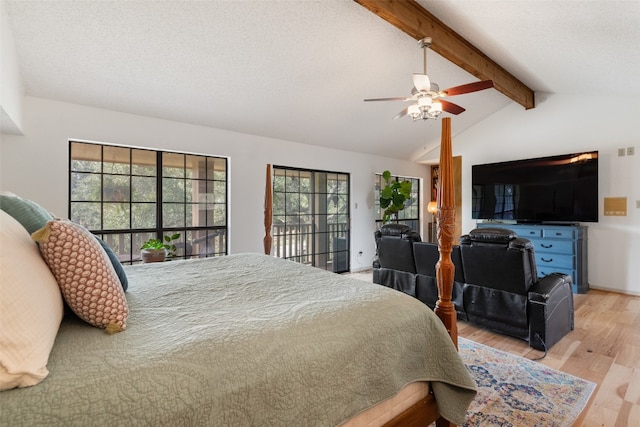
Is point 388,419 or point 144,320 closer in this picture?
point 144,320

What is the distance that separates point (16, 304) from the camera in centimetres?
74

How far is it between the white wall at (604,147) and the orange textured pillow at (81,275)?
6.12 m

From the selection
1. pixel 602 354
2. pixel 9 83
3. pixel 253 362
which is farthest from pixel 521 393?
pixel 9 83

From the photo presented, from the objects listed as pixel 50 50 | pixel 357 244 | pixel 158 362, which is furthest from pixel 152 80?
pixel 357 244

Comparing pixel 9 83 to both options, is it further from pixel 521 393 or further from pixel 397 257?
pixel 521 393

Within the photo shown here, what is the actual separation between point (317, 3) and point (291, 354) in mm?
2829

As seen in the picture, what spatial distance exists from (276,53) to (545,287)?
3337mm

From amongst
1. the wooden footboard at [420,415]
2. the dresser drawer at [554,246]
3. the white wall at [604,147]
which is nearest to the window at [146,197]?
the wooden footboard at [420,415]

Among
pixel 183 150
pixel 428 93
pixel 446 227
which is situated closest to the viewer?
pixel 446 227

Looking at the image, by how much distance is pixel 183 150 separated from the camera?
407 cm

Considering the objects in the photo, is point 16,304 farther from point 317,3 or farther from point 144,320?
point 317,3

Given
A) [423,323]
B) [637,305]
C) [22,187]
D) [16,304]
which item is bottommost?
[637,305]

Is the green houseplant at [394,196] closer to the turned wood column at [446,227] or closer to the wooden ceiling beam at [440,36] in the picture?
the wooden ceiling beam at [440,36]

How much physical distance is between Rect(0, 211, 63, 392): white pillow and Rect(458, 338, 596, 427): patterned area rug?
202cm
